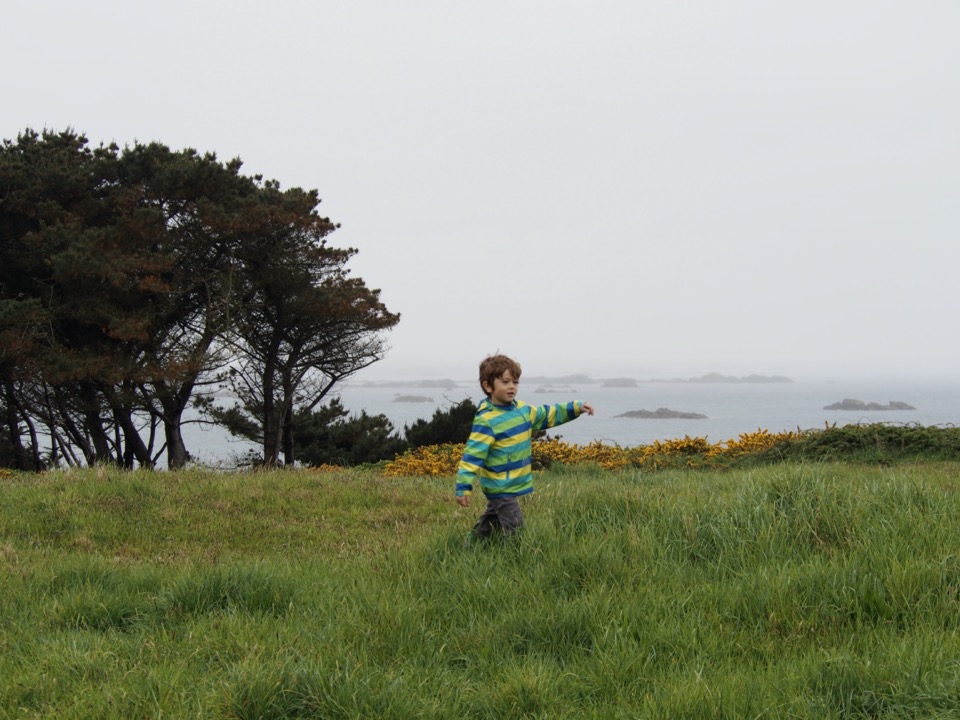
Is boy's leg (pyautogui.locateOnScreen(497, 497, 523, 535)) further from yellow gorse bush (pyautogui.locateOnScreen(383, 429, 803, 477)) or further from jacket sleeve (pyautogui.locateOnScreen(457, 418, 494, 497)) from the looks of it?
yellow gorse bush (pyautogui.locateOnScreen(383, 429, 803, 477))

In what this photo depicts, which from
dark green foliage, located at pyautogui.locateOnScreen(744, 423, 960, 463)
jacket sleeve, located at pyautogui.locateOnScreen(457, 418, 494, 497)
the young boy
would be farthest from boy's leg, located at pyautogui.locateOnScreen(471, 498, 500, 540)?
dark green foliage, located at pyautogui.locateOnScreen(744, 423, 960, 463)

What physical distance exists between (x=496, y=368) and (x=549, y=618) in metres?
2.04

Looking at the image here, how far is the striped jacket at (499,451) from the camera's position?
17.9 ft

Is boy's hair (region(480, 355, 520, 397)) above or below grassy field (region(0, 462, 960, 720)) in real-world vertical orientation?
above

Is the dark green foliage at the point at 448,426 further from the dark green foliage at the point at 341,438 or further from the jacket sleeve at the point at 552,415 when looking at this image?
the jacket sleeve at the point at 552,415

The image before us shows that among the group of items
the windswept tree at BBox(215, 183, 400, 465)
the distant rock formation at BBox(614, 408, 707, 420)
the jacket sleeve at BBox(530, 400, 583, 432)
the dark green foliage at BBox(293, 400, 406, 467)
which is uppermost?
the windswept tree at BBox(215, 183, 400, 465)

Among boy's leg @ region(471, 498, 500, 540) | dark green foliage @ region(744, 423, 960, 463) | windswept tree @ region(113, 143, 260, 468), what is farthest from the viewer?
windswept tree @ region(113, 143, 260, 468)

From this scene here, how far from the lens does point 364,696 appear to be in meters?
3.23

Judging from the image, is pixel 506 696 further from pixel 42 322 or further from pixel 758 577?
pixel 42 322

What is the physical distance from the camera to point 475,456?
17.9 feet

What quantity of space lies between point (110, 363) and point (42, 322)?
1691 millimetres

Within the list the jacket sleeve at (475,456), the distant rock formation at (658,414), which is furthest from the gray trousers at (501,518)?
the distant rock formation at (658,414)

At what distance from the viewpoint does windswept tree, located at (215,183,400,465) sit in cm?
2269

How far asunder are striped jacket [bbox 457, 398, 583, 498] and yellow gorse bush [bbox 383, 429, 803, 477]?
7130 mm
